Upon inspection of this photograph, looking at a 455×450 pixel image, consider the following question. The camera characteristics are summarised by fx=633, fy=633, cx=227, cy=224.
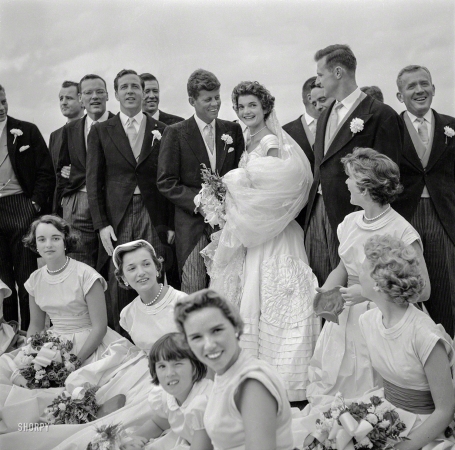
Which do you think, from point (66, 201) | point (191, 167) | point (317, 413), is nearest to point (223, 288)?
point (191, 167)

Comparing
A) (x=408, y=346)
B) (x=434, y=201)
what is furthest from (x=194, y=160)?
(x=408, y=346)

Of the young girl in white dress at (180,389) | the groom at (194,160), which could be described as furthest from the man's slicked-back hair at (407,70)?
the young girl in white dress at (180,389)

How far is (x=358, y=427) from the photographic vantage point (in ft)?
9.59

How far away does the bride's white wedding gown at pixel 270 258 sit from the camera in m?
4.62

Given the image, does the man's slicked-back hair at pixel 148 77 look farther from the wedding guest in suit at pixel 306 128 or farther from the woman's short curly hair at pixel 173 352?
the woman's short curly hair at pixel 173 352

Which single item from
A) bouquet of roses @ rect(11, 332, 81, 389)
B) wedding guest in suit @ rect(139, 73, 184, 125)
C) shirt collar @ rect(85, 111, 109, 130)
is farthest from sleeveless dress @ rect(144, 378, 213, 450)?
wedding guest in suit @ rect(139, 73, 184, 125)

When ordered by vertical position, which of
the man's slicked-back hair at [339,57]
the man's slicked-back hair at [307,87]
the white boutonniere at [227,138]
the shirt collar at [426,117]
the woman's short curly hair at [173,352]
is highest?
the man's slicked-back hair at [307,87]

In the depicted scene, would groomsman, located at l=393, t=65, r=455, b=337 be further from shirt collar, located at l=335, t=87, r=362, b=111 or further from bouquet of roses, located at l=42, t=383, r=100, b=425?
bouquet of roses, located at l=42, t=383, r=100, b=425

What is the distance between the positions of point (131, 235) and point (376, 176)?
2.35 m

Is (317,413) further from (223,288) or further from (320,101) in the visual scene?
(320,101)

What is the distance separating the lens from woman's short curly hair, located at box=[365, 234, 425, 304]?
3.22 m

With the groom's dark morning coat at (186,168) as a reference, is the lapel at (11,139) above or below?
above

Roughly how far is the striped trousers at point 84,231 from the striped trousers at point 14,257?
40 centimetres

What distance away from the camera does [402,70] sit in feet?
18.8
